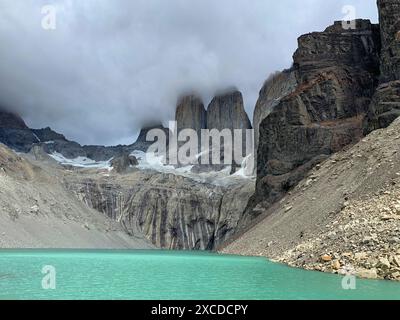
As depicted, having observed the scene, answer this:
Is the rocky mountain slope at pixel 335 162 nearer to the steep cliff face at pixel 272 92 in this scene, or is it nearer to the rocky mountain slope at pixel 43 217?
the rocky mountain slope at pixel 43 217

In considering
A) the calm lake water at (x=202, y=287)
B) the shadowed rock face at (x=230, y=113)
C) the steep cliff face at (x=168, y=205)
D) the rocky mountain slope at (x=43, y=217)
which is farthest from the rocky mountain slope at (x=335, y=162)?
the shadowed rock face at (x=230, y=113)

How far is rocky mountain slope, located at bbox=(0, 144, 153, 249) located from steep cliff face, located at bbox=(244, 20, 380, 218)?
34.6 m

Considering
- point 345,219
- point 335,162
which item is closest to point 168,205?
point 335,162

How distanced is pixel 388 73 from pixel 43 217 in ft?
206

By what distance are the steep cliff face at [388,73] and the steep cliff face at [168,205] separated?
6305 cm

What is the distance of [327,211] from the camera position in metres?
45.4

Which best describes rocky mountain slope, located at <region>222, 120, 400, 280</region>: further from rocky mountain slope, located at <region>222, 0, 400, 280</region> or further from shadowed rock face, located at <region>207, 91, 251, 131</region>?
shadowed rock face, located at <region>207, 91, 251, 131</region>

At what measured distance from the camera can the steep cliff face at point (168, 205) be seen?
13400 centimetres

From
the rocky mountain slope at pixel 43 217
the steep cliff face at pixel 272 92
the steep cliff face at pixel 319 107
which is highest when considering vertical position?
the steep cliff face at pixel 272 92

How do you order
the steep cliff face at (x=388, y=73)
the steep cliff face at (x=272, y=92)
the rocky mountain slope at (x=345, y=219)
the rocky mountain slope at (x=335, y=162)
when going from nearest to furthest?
the rocky mountain slope at (x=345, y=219) < the rocky mountain slope at (x=335, y=162) < the steep cliff face at (x=388, y=73) < the steep cliff face at (x=272, y=92)
